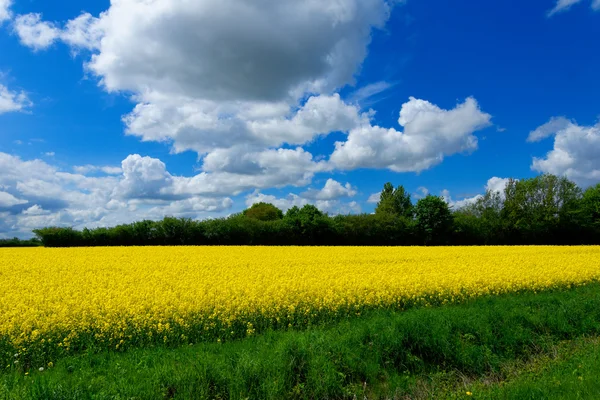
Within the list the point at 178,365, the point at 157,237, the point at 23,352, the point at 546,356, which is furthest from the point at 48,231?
the point at 546,356

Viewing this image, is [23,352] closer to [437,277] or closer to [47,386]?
[47,386]

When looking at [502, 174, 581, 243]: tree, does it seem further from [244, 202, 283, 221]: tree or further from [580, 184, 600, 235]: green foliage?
[244, 202, 283, 221]: tree

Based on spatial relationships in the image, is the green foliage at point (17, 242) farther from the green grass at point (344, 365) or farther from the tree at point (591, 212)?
the tree at point (591, 212)

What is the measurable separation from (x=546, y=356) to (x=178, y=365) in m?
7.59

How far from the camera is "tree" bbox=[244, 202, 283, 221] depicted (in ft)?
297

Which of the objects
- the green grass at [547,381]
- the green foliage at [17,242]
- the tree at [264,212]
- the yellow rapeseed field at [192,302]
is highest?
the tree at [264,212]

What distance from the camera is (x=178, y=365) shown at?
20.6ft

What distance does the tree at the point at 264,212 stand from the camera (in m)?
90.6

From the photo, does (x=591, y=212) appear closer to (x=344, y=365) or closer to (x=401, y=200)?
(x=401, y=200)

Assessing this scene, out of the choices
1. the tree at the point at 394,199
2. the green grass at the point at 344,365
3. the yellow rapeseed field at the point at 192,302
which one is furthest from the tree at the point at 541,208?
the green grass at the point at 344,365

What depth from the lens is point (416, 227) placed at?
53406 mm

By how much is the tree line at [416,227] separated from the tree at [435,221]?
0.14 m

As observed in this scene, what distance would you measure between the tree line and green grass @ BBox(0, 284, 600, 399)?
37.4 m

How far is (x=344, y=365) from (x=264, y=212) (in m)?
86.5
